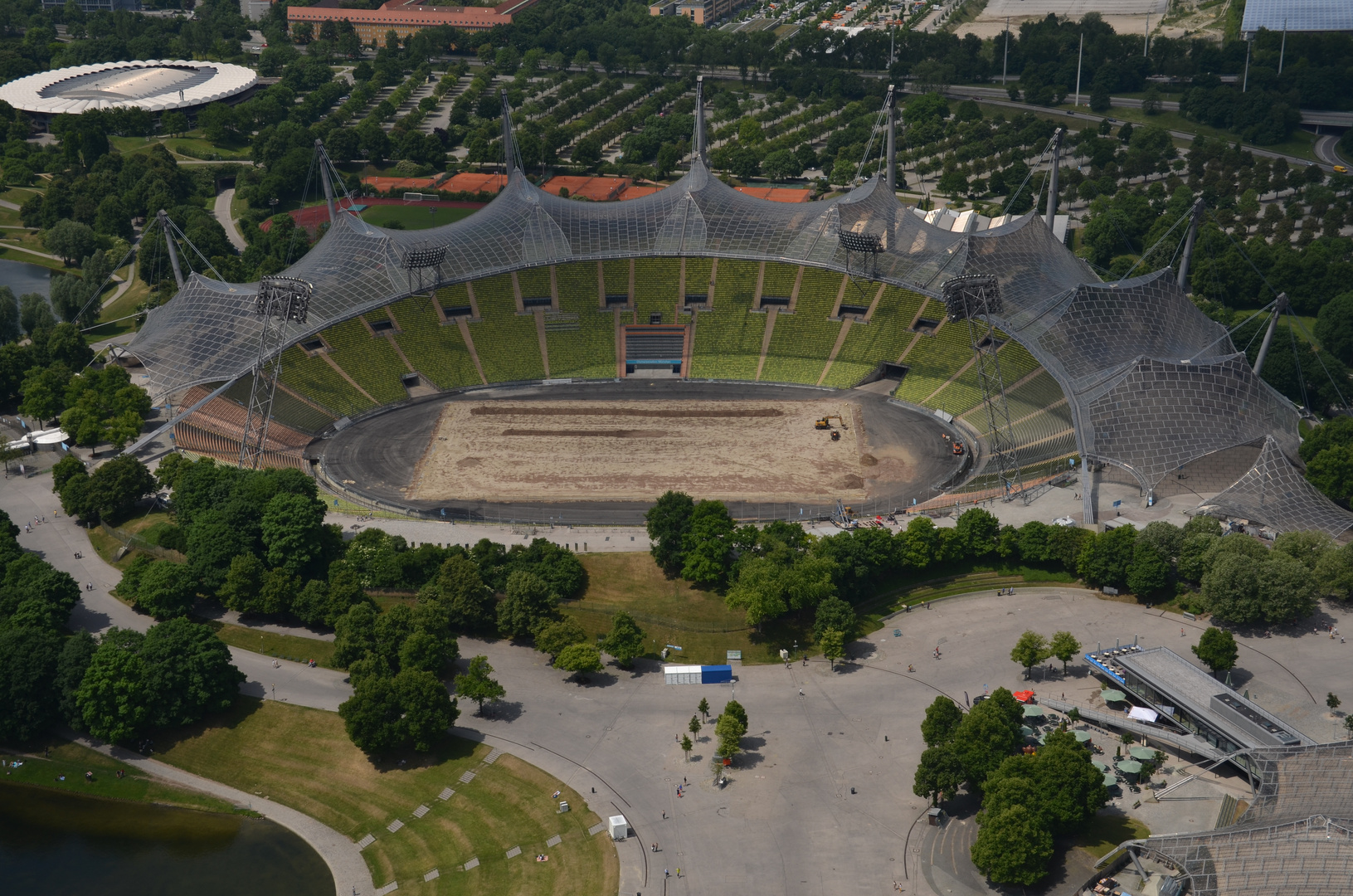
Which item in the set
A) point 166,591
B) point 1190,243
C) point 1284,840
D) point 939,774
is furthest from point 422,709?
point 1190,243

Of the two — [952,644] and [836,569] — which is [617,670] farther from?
[952,644]

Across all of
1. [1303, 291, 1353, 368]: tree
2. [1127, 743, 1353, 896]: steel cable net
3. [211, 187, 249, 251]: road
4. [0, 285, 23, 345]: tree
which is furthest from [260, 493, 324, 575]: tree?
[1303, 291, 1353, 368]: tree

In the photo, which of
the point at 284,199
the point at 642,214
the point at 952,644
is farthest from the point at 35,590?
the point at 284,199

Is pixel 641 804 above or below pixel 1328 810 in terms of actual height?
below

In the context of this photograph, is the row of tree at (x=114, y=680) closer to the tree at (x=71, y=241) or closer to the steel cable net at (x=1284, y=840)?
the steel cable net at (x=1284, y=840)

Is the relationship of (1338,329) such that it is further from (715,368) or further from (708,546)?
(708,546)

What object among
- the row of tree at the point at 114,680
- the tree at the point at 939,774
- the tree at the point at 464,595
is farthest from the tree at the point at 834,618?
the row of tree at the point at 114,680
